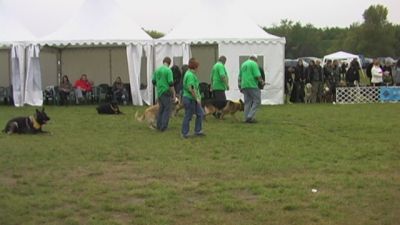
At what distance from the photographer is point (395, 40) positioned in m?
81.6

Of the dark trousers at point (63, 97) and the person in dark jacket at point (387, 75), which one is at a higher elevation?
the person in dark jacket at point (387, 75)

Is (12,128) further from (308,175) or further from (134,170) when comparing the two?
(308,175)

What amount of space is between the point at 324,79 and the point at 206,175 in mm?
15345

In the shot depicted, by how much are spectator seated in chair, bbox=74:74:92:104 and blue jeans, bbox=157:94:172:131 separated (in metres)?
10.2

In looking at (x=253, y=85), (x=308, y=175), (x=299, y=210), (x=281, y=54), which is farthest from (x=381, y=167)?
(x=281, y=54)

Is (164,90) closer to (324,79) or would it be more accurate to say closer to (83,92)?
(83,92)

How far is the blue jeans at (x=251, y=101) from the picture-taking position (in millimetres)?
14194

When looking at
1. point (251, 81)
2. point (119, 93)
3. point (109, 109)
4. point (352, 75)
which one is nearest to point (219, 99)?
point (251, 81)

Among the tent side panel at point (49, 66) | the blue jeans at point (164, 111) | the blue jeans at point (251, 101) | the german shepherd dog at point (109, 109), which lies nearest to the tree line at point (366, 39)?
the tent side panel at point (49, 66)

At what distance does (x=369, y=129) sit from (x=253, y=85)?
276 cm

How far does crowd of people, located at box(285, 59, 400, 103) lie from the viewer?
22188 millimetres

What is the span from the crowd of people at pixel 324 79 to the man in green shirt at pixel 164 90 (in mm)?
10245

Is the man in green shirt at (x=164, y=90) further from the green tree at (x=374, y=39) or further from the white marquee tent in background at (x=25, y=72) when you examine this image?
the green tree at (x=374, y=39)

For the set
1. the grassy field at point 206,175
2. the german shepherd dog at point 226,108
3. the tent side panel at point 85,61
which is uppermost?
the tent side panel at point 85,61
